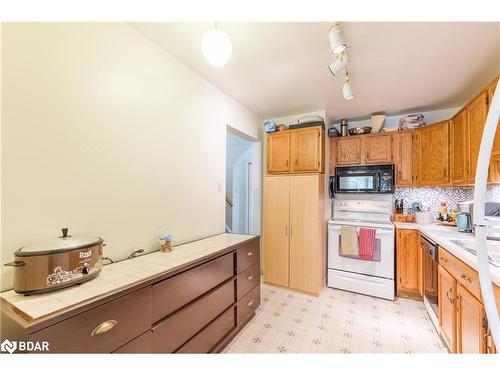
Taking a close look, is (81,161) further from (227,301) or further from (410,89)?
(410,89)

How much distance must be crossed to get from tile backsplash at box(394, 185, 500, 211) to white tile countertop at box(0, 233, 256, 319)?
8.97 ft

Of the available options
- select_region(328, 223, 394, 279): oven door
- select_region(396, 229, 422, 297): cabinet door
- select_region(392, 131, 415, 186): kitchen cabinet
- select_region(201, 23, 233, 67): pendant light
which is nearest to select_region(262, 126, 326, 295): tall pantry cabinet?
select_region(328, 223, 394, 279): oven door

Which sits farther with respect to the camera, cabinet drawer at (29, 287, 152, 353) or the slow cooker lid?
the slow cooker lid

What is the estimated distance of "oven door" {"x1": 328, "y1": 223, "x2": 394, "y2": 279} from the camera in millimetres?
2668

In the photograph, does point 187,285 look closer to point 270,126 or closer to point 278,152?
point 278,152

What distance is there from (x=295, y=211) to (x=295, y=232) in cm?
28

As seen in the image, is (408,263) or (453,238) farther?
(408,263)

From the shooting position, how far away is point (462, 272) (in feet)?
4.70

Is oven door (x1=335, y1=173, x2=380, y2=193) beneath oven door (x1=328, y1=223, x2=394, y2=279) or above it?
above

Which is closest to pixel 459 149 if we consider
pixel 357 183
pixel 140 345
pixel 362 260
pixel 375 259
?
pixel 357 183

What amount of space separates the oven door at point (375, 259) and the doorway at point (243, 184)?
1.14 m

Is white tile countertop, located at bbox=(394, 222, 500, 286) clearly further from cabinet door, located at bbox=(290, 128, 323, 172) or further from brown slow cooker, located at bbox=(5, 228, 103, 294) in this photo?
brown slow cooker, located at bbox=(5, 228, 103, 294)
